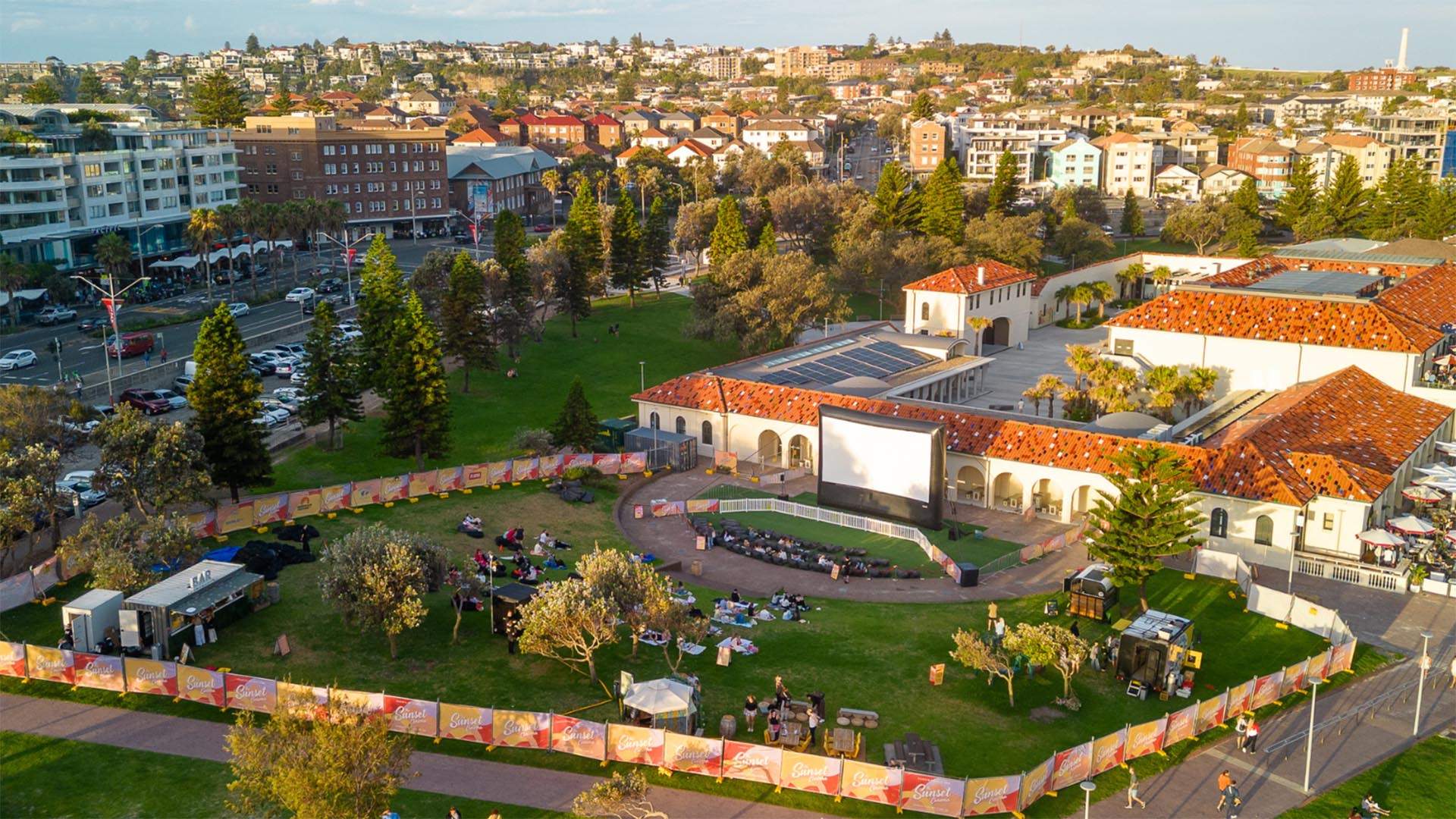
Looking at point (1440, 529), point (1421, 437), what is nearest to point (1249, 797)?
point (1440, 529)

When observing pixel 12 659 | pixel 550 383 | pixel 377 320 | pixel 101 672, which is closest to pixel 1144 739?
pixel 101 672

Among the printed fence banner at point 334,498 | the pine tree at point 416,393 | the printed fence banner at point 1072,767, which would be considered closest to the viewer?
the printed fence banner at point 1072,767

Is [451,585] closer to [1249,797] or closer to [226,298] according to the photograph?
[1249,797]

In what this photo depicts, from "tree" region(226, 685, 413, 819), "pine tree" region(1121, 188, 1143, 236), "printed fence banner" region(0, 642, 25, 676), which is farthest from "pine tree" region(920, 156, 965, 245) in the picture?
"tree" region(226, 685, 413, 819)

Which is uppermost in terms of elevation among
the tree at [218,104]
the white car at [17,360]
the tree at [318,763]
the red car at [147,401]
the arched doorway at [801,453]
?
the tree at [218,104]

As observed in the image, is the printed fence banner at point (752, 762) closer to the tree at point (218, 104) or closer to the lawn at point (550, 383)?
the lawn at point (550, 383)

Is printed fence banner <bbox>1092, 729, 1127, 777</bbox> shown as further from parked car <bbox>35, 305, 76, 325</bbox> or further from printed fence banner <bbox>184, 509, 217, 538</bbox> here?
parked car <bbox>35, 305, 76, 325</bbox>

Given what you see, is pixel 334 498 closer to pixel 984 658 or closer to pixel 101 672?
pixel 101 672

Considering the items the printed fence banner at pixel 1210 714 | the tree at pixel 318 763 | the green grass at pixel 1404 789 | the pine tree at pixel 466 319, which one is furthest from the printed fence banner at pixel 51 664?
the pine tree at pixel 466 319
